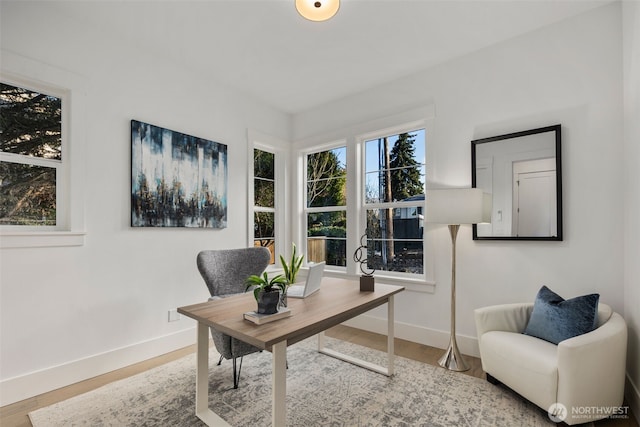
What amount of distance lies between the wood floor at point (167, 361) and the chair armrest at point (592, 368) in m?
0.22

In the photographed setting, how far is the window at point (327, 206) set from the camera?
387 centimetres

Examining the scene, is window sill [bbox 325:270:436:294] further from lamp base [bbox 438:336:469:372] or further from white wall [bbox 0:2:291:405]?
white wall [bbox 0:2:291:405]

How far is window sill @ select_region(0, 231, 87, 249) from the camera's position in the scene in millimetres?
2016

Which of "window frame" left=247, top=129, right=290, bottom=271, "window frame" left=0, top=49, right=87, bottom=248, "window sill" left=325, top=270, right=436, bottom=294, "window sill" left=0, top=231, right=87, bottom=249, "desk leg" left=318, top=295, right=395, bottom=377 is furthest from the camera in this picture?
"window frame" left=247, top=129, right=290, bottom=271

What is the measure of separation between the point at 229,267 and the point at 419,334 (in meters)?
1.95

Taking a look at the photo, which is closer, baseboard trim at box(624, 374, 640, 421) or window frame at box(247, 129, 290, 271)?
baseboard trim at box(624, 374, 640, 421)

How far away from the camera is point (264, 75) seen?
322 centimetres

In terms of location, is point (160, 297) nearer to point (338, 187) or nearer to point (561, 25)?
point (338, 187)

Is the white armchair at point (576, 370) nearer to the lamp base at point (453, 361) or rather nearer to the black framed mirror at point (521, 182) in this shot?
the lamp base at point (453, 361)

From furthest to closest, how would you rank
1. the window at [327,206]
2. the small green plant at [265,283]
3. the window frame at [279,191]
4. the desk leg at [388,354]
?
the window frame at [279,191], the window at [327,206], the desk leg at [388,354], the small green plant at [265,283]

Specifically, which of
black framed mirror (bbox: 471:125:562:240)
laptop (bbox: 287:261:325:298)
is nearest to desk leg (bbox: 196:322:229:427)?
laptop (bbox: 287:261:325:298)

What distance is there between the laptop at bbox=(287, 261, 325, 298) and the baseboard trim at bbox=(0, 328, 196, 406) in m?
1.49

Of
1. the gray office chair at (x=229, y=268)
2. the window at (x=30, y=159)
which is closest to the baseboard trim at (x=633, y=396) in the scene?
the gray office chair at (x=229, y=268)

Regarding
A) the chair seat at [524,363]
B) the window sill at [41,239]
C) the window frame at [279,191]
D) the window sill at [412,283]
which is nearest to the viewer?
the chair seat at [524,363]
